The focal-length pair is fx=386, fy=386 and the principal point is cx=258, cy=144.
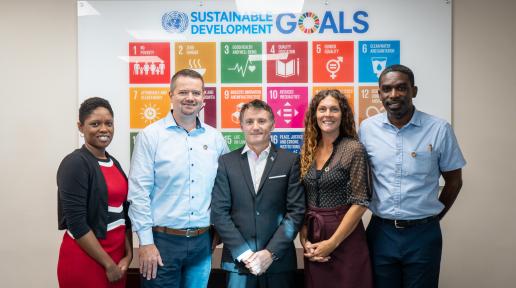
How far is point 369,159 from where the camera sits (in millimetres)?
2080

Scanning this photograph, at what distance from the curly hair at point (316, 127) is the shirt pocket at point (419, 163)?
305 millimetres

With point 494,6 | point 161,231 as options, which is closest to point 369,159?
point 161,231

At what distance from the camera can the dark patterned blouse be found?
190 centimetres

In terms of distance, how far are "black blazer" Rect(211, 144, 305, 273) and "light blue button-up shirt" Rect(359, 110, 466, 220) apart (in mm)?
435

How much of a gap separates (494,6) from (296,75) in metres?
1.50

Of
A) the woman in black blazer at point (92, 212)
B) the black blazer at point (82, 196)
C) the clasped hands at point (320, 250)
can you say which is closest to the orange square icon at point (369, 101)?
the clasped hands at point (320, 250)

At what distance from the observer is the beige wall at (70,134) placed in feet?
9.04

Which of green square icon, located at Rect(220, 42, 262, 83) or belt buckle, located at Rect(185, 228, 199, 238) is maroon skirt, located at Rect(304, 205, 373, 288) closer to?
belt buckle, located at Rect(185, 228, 199, 238)

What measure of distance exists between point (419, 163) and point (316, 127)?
1.85ft

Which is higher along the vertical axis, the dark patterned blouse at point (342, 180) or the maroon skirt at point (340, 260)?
the dark patterned blouse at point (342, 180)

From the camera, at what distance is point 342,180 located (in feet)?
6.30

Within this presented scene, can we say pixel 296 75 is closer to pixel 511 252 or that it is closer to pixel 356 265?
pixel 356 265

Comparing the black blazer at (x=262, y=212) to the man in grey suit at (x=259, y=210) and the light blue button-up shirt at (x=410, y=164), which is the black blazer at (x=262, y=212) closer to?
the man in grey suit at (x=259, y=210)

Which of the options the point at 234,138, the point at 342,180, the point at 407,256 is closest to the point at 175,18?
the point at 234,138
